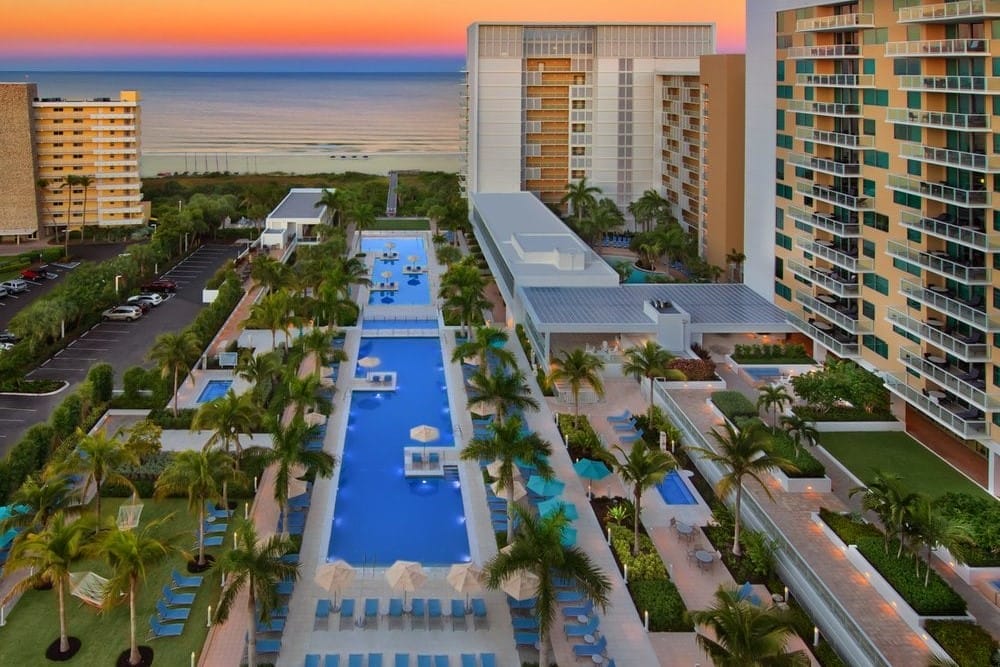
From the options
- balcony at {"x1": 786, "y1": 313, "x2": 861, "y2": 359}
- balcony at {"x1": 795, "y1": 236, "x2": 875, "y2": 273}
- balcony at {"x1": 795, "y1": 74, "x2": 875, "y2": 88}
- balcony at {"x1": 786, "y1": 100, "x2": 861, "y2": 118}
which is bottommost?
balcony at {"x1": 786, "y1": 313, "x2": 861, "y2": 359}

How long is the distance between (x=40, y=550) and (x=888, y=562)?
61.0ft

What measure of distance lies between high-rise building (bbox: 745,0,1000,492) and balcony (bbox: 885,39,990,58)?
0.16ft

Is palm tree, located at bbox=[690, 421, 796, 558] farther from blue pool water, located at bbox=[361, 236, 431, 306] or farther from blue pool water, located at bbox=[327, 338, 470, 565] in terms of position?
blue pool water, located at bbox=[361, 236, 431, 306]

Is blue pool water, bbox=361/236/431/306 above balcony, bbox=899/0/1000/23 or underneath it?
underneath

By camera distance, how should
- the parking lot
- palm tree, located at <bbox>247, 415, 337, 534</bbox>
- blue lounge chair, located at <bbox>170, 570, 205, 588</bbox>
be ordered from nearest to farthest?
blue lounge chair, located at <bbox>170, 570, 205, 588</bbox> < palm tree, located at <bbox>247, 415, 337, 534</bbox> < the parking lot

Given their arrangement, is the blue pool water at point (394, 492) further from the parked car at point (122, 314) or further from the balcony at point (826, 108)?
the balcony at point (826, 108)

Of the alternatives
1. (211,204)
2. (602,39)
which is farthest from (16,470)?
(602,39)

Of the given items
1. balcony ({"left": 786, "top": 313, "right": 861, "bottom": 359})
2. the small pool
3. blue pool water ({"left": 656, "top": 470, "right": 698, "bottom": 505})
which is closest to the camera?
blue pool water ({"left": 656, "top": 470, "right": 698, "bottom": 505})

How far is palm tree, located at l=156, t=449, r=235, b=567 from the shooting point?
2467 centimetres

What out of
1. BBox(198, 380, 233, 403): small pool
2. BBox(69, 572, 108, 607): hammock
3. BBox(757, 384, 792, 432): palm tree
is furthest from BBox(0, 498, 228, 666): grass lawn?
BBox(757, 384, 792, 432): palm tree

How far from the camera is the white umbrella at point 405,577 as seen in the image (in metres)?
23.0

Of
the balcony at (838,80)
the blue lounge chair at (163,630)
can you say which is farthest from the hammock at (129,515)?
the balcony at (838,80)

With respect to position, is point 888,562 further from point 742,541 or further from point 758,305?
point 758,305

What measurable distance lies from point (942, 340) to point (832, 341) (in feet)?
26.1
